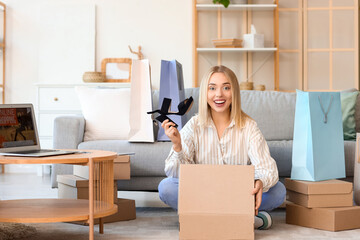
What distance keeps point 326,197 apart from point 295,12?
336cm

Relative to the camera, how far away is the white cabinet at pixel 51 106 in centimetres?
482

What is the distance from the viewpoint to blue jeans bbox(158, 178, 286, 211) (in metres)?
2.33

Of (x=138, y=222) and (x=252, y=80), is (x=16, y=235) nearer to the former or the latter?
(x=138, y=222)

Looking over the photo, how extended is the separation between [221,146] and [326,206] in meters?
0.59

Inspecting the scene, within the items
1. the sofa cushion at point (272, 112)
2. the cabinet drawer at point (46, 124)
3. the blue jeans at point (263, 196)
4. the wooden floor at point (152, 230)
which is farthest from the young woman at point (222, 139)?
the cabinet drawer at point (46, 124)

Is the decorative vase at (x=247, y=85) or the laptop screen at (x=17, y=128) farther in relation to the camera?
the decorative vase at (x=247, y=85)

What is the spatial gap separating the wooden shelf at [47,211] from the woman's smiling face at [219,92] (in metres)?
0.66

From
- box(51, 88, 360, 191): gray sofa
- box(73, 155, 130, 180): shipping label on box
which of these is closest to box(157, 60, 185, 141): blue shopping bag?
box(51, 88, 360, 191): gray sofa

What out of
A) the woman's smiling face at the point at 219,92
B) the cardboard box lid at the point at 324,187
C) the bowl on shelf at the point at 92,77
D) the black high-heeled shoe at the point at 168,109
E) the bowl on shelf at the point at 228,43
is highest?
the bowl on shelf at the point at 228,43

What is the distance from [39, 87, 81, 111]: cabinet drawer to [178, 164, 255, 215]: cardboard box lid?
121 inches

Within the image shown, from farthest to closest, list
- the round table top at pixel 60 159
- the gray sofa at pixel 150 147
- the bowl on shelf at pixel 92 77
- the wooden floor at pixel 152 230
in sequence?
1. the bowl on shelf at pixel 92 77
2. the gray sofa at pixel 150 147
3. the wooden floor at pixel 152 230
4. the round table top at pixel 60 159

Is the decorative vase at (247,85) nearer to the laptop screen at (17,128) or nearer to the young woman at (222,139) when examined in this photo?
the young woman at (222,139)

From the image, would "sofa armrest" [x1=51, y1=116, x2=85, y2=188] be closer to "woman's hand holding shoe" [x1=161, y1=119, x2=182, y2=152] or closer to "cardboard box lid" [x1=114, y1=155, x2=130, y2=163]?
"cardboard box lid" [x1=114, y1=155, x2=130, y2=163]

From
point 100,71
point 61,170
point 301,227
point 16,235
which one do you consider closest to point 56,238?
point 16,235
